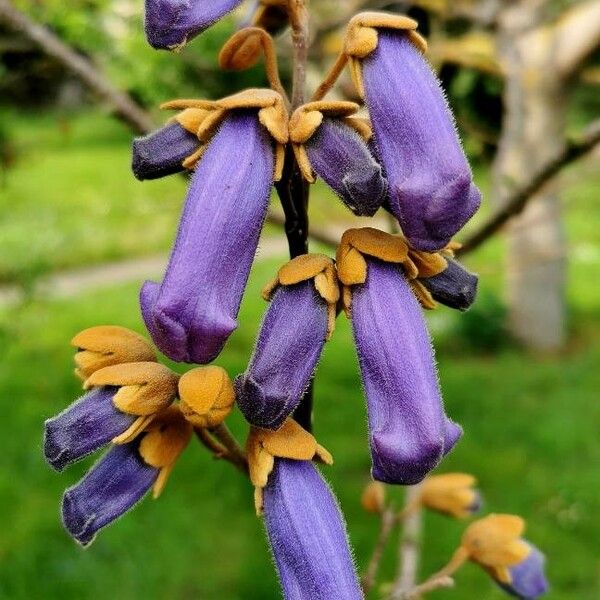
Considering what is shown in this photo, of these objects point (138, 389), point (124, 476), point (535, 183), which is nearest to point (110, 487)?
point (124, 476)

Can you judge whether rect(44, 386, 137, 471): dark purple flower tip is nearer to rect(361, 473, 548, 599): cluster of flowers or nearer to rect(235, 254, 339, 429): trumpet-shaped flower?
rect(235, 254, 339, 429): trumpet-shaped flower

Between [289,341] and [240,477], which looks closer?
[289,341]

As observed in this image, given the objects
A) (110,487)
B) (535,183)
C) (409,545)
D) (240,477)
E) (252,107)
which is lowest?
(240,477)

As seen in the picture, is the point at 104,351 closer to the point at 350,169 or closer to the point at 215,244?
the point at 215,244

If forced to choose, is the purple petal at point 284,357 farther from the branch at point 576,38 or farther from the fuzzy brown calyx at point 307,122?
the branch at point 576,38

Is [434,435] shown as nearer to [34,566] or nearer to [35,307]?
[34,566]

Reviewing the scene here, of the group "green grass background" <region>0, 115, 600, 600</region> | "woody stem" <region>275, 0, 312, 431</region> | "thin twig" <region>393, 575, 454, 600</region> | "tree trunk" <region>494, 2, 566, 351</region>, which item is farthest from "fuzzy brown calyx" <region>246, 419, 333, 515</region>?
"tree trunk" <region>494, 2, 566, 351</region>

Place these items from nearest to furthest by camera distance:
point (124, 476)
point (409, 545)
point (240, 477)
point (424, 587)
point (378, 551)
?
point (124, 476)
point (424, 587)
point (378, 551)
point (409, 545)
point (240, 477)

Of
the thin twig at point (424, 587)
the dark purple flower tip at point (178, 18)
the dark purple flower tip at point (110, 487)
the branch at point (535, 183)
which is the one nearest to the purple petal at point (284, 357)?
the dark purple flower tip at point (110, 487)
